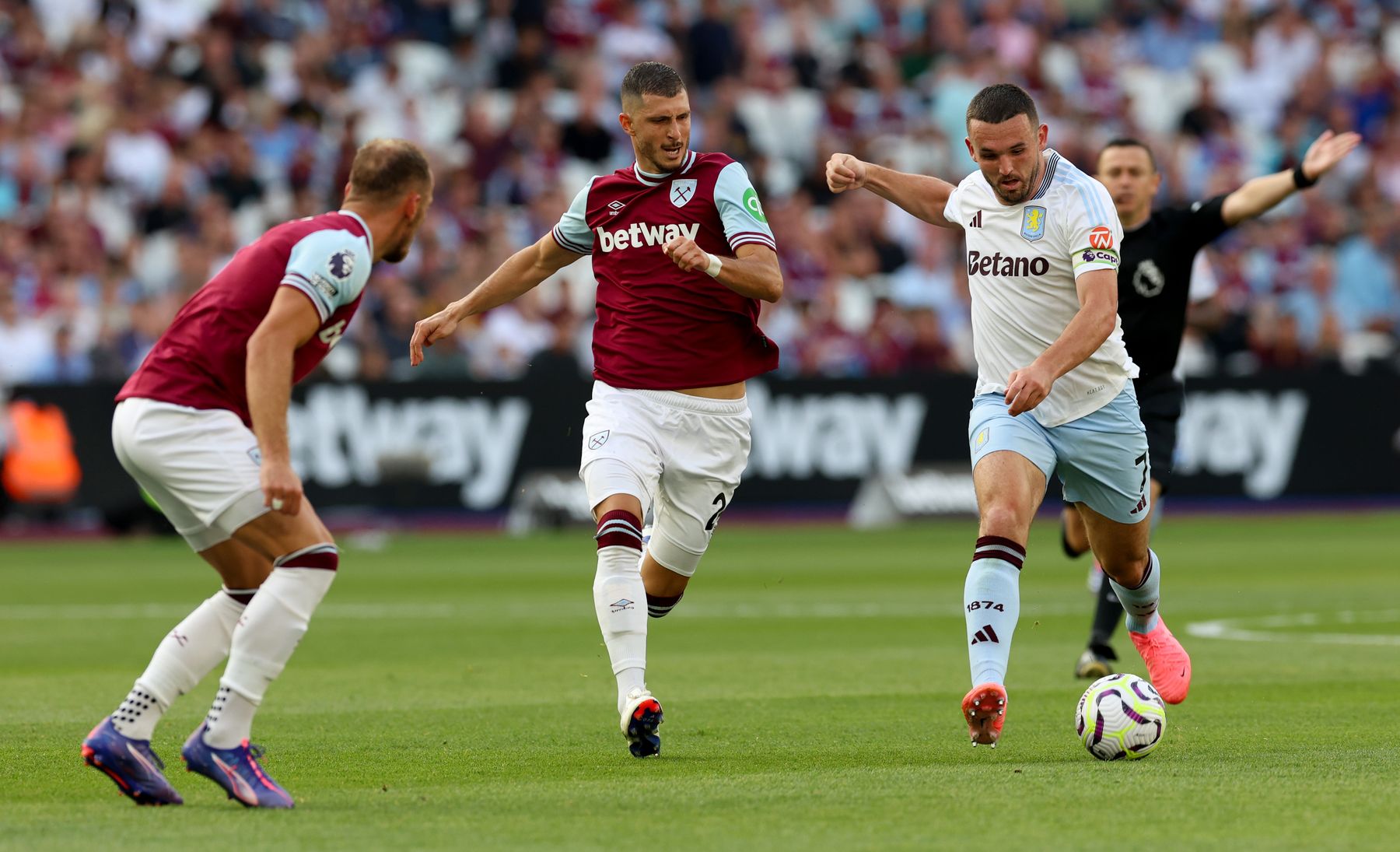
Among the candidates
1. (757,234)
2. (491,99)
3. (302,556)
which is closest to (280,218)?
(491,99)

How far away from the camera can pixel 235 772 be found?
645 centimetres

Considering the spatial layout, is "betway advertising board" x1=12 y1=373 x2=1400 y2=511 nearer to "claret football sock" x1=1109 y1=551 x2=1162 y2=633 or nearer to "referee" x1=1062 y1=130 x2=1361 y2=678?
"referee" x1=1062 y1=130 x2=1361 y2=678

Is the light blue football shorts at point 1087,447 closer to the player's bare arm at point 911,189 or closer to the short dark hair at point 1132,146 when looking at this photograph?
the player's bare arm at point 911,189

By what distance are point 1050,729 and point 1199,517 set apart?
16.6m

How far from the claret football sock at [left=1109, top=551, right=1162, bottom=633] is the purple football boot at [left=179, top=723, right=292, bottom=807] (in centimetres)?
395

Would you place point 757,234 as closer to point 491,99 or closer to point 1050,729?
point 1050,729

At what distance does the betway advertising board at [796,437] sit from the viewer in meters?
22.5

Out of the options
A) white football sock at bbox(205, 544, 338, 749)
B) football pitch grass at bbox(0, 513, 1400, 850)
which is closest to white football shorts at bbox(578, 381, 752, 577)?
football pitch grass at bbox(0, 513, 1400, 850)

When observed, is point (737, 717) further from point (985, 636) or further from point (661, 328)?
point (661, 328)

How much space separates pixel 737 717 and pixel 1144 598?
1.84m

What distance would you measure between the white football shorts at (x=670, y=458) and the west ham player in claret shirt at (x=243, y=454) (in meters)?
1.82

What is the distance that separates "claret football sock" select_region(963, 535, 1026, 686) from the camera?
7.73 metres

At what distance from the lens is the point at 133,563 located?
19.7 metres

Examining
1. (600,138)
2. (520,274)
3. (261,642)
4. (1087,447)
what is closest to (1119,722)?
(1087,447)
